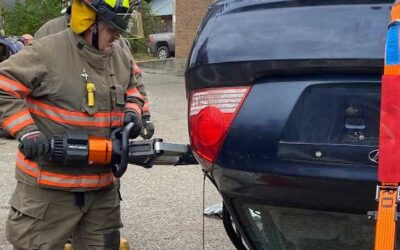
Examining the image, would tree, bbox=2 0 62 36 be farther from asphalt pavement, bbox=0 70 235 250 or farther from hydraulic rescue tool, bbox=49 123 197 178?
hydraulic rescue tool, bbox=49 123 197 178

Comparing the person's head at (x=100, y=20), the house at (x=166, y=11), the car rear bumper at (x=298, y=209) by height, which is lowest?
the car rear bumper at (x=298, y=209)

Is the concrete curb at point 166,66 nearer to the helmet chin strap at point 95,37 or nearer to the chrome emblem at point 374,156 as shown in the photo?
the helmet chin strap at point 95,37

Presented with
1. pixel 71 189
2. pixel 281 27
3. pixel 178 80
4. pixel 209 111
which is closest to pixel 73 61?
pixel 71 189

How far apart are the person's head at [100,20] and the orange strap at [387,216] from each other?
148 cm

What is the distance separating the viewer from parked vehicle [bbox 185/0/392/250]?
1979mm

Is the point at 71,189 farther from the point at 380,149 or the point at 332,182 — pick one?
the point at 380,149

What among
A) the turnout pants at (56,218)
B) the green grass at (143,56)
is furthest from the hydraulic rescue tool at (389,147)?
the green grass at (143,56)

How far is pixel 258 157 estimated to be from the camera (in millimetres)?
2078

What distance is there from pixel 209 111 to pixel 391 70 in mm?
652

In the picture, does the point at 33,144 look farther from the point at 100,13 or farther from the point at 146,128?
the point at 146,128

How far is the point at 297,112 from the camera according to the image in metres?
2.03

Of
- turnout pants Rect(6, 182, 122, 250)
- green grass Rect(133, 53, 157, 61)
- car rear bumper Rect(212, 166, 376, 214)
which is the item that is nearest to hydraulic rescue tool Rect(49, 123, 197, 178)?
turnout pants Rect(6, 182, 122, 250)

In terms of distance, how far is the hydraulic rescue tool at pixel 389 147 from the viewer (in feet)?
5.86

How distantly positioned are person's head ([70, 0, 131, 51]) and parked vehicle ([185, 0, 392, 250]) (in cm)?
67
